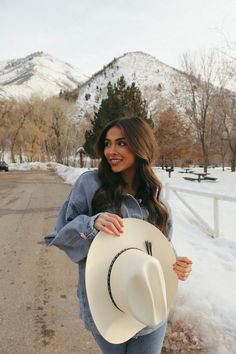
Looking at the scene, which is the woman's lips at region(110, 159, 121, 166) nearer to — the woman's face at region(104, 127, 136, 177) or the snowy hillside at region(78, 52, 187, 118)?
the woman's face at region(104, 127, 136, 177)

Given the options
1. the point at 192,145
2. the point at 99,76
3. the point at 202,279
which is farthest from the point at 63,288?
the point at 99,76

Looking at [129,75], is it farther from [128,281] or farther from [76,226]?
[128,281]

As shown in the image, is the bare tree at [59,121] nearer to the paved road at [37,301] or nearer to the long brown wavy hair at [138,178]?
the paved road at [37,301]

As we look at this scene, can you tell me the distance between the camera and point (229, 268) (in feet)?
16.0

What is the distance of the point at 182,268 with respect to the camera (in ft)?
5.20

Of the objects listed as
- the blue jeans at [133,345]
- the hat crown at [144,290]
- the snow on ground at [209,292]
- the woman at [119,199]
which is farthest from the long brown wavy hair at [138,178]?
the snow on ground at [209,292]

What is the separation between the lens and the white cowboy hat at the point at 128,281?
132 cm

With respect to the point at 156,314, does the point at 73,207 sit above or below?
above

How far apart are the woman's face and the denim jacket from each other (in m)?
→ 0.12

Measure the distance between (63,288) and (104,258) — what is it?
3349mm

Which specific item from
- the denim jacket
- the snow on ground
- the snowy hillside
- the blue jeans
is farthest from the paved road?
the snowy hillside

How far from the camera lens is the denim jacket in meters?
1.56

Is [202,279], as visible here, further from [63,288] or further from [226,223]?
[226,223]

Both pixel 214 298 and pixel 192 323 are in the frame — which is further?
pixel 214 298
